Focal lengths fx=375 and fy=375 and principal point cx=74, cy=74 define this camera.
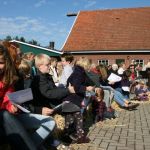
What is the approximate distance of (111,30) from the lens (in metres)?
42.3

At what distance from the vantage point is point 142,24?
42.0 m

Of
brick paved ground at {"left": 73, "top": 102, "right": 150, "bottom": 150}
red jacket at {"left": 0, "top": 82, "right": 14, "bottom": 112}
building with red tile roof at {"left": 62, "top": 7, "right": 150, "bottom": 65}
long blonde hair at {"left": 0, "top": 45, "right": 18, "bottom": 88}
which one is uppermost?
building with red tile roof at {"left": 62, "top": 7, "right": 150, "bottom": 65}

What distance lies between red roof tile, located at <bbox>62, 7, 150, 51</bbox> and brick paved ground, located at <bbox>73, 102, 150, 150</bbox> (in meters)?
28.8

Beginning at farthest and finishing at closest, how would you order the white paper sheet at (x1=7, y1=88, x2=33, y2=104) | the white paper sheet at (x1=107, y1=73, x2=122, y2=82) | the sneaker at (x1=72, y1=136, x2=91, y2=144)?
1. the white paper sheet at (x1=107, y1=73, x2=122, y2=82)
2. the sneaker at (x1=72, y1=136, x2=91, y2=144)
3. the white paper sheet at (x1=7, y1=88, x2=33, y2=104)

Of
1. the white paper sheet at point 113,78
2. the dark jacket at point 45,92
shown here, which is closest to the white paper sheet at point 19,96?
the dark jacket at point 45,92

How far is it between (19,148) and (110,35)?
37377mm

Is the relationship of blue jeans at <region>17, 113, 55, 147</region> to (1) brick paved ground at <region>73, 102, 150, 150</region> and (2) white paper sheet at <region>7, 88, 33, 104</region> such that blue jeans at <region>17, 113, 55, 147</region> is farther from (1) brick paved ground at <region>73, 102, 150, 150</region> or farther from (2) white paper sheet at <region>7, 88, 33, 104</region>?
(1) brick paved ground at <region>73, 102, 150, 150</region>

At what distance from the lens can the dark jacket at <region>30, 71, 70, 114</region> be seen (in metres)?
6.81

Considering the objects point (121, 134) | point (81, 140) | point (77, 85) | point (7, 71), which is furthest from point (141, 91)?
point (7, 71)

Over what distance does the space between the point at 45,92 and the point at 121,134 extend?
8.75ft

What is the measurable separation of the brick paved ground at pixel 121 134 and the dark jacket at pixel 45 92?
110 cm

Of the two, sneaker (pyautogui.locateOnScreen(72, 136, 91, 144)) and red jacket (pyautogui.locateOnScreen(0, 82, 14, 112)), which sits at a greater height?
red jacket (pyautogui.locateOnScreen(0, 82, 14, 112))

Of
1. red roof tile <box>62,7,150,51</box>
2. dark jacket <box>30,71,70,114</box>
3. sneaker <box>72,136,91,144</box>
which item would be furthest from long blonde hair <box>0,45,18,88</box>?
red roof tile <box>62,7,150,51</box>

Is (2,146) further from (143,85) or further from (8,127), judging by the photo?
(143,85)
